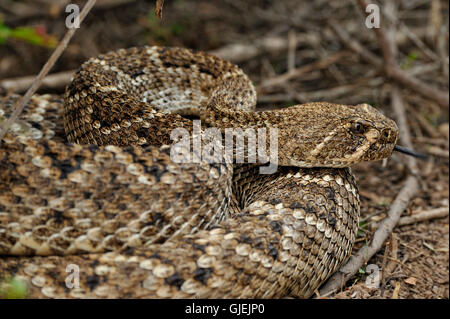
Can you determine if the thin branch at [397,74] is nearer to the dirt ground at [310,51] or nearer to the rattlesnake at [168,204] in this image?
the dirt ground at [310,51]

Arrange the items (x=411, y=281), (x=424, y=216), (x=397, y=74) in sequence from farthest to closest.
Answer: (x=397, y=74), (x=424, y=216), (x=411, y=281)

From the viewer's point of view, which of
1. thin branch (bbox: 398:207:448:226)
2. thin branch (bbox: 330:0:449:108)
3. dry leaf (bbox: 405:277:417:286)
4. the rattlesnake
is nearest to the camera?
the rattlesnake

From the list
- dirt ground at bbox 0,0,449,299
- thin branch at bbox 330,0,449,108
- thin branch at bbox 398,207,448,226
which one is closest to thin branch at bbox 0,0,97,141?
dirt ground at bbox 0,0,449,299

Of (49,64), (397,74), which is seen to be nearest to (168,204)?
(49,64)

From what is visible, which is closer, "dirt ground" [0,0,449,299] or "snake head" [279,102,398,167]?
"snake head" [279,102,398,167]

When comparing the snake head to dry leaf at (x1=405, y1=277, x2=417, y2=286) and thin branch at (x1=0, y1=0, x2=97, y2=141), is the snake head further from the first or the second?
thin branch at (x1=0, y1=0, x2=97, y2=141)

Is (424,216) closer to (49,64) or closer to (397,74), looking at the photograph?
(397,74)

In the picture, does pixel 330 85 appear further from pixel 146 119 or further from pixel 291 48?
pixel 146 119
